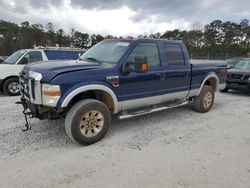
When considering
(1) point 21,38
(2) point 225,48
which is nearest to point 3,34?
(1) point 21,38

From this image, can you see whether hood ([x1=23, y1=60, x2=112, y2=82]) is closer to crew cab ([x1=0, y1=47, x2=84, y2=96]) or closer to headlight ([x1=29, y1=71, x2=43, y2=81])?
headlight ([x1=29, y1=71, x2=43, y2=81])

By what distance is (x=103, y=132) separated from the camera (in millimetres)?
4551

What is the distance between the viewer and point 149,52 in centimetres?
536

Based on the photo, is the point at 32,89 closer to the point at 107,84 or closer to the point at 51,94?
the point at 51,94

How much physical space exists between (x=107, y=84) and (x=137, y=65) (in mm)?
675

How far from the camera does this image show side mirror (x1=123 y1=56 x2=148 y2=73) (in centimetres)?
463

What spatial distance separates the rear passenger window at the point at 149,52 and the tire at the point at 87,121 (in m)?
1.36

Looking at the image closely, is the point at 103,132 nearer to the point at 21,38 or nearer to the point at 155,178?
the point at 155,178

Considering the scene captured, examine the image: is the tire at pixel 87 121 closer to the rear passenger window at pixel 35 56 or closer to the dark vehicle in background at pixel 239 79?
the rear passenger window at pixel 35 56

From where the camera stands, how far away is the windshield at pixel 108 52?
16.3 feet

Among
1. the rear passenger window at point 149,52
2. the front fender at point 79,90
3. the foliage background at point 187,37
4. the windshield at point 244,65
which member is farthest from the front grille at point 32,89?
the foliage background at point 187,37

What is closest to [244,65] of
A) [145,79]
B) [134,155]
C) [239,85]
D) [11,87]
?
[239,85]

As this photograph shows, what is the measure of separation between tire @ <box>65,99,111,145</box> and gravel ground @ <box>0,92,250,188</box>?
0.57 feet

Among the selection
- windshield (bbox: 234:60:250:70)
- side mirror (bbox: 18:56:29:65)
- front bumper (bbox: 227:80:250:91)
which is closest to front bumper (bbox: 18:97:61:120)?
side mirror (bbox: 18:56:29:65)
